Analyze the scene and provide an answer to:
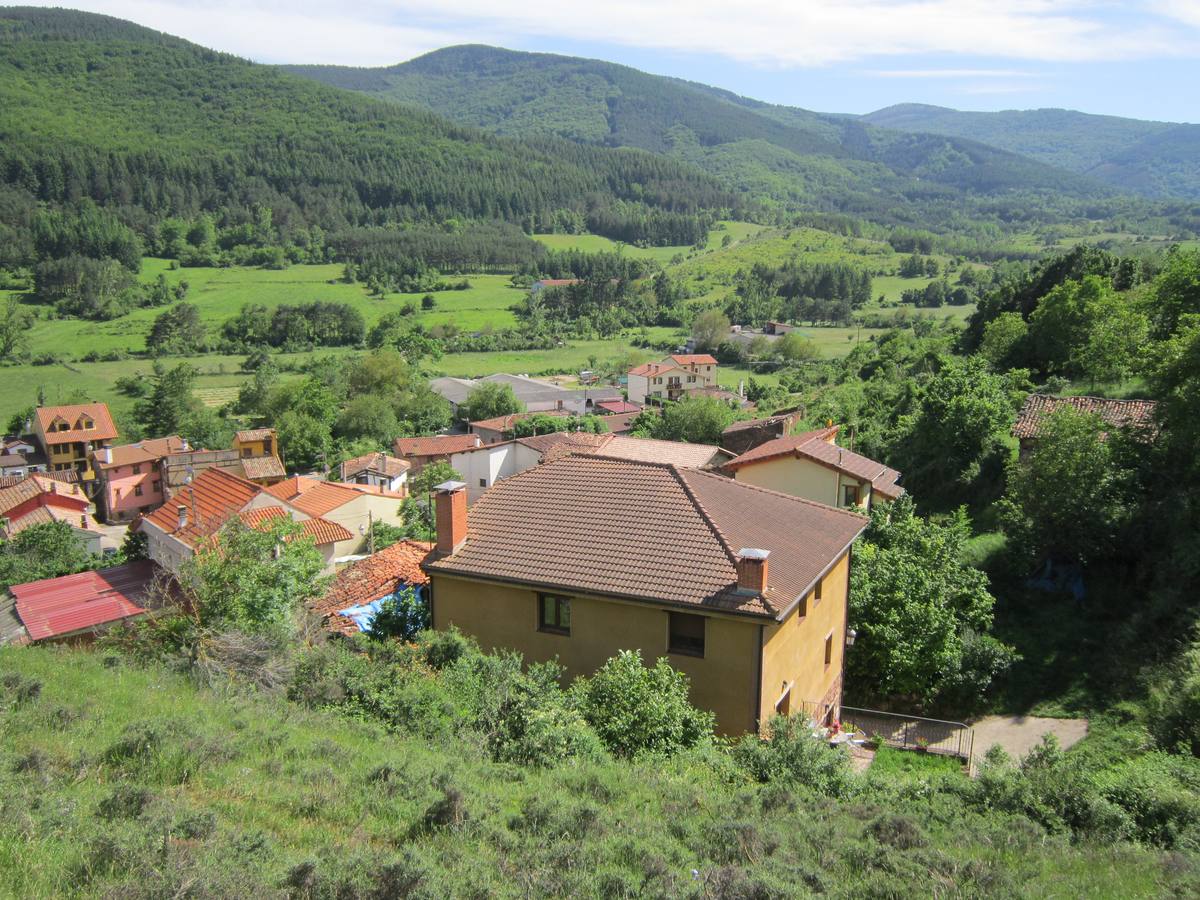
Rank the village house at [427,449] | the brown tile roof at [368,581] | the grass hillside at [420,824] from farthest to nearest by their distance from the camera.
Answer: the village house at [427,449]
the brown tile roof at [368,581]
the grass hillside at [420,824]

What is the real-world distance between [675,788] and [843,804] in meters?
1.96

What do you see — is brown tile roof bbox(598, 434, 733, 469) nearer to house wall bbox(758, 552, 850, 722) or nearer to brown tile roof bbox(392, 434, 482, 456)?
house wall bbox(758, 552, 850, 722)

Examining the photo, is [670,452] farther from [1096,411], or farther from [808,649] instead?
[808,649]

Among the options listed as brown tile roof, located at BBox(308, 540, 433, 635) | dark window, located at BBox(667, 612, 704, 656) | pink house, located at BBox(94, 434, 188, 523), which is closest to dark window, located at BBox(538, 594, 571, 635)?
dark window, located at BBox(667, 612, 704, 656)

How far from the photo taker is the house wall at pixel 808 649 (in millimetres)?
13977

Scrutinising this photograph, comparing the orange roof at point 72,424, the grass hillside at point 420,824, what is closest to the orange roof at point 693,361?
the orange roof at point 72,424

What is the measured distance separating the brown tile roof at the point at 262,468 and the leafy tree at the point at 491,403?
2215cm

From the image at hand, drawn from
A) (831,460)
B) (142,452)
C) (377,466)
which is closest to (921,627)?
(831,460)

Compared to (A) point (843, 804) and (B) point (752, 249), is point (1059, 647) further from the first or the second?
(B) point (752, 249)

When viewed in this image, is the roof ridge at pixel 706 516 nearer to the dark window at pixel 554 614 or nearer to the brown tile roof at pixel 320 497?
the dark window at pixel 554 614

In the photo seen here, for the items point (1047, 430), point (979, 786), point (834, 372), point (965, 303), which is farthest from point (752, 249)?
point (979, 786)

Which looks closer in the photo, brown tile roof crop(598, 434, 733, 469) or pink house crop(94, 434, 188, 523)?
brown tile roof crop(598, 434, 733, 469)

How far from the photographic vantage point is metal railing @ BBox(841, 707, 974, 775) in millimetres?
16398

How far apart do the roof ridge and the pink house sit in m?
49.9
